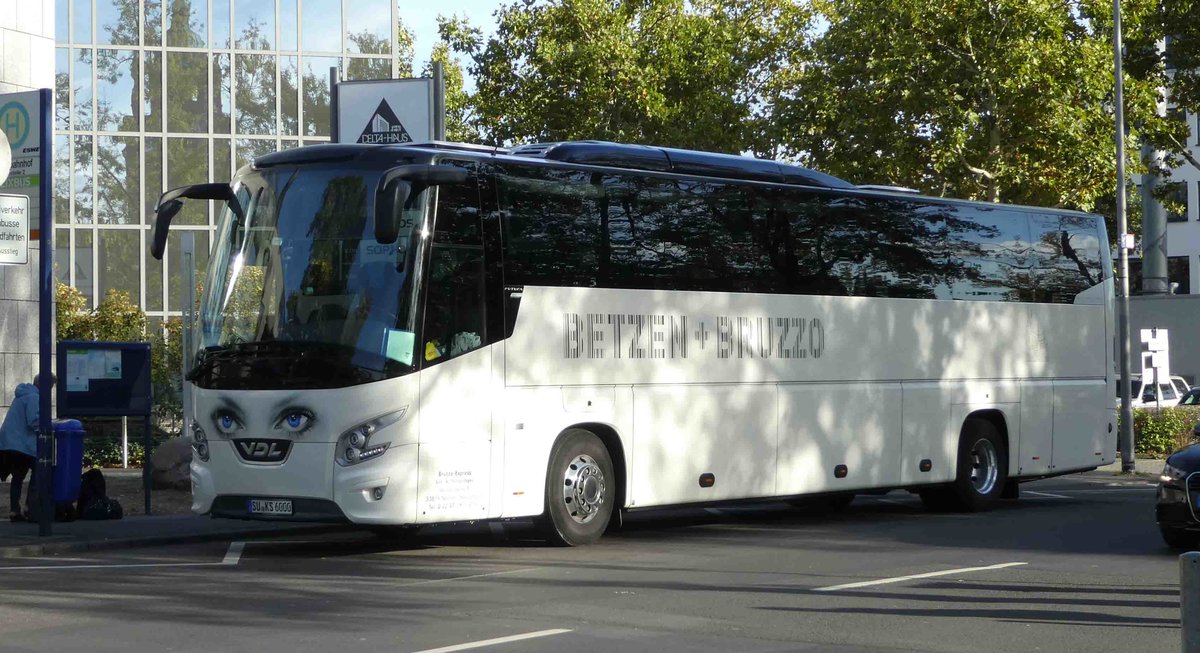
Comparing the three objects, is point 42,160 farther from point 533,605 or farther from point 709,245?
point 533,605

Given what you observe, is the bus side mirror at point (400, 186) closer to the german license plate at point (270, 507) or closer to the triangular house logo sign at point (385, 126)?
the german license plate at point (270, 507)

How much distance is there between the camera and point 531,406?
1413cm

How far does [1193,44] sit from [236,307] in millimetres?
21537

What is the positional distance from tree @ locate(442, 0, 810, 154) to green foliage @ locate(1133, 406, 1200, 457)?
13949 mm

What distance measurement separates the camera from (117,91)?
41125 millimetres

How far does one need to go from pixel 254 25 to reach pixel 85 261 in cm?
749

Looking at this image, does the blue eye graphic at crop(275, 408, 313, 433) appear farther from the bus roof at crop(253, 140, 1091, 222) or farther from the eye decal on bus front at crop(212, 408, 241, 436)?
the bus roof at crop(253, 140, 1091, 222)

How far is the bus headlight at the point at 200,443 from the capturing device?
45.5ft

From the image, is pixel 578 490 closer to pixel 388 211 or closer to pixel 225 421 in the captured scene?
pixel 225 421

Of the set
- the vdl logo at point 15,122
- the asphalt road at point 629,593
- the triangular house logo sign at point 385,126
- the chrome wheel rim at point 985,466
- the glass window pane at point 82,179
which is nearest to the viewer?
the asphalt road at point 629,593

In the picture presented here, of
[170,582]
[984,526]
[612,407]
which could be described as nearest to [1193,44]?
[984,526]

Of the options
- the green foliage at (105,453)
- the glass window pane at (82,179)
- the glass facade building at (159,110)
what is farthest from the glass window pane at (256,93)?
the green foliage at (105,453)

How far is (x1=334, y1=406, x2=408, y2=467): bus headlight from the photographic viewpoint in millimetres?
13039

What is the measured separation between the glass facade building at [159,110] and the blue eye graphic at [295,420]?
2828cm
